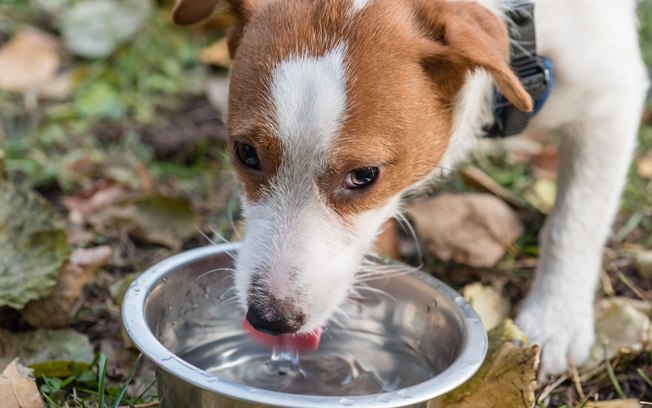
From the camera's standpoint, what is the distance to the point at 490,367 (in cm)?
227

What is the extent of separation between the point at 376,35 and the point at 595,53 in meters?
0.92

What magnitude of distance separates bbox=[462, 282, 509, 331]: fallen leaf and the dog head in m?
0.58

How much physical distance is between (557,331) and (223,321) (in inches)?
40.6

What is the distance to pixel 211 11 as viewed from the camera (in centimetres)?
276

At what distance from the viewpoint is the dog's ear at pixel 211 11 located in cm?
245

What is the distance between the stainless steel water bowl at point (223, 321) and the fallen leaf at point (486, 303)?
0.33m

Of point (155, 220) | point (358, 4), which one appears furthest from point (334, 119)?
point (155, 220)

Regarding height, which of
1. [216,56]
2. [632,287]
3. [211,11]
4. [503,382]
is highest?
[211,11]

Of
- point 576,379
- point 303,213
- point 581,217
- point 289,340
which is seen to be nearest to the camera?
point 303,213

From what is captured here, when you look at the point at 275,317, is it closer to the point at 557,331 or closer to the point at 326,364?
the point at 326,364

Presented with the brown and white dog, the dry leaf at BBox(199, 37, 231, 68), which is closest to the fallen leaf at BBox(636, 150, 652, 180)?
the brown and white dog

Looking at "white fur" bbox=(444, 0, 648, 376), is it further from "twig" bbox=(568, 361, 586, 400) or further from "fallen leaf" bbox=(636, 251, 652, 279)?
"fallen leaf" bbox=(636, 251, 652, 279)

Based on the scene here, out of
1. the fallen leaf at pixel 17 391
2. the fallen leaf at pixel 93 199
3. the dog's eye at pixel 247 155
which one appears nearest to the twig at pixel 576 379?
the dog's eye at pixel 247 155

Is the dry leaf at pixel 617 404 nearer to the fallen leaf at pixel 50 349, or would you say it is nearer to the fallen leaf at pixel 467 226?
the fallen leaf at pixel 467 226
